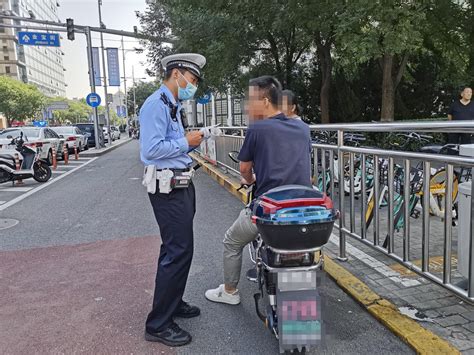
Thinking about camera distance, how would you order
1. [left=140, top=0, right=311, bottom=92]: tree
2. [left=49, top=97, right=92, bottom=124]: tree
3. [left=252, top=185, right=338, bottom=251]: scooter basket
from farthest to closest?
[left=49, top=97, right=92, bottom=124]: tree → [left=140, top=0, right=311, bottom=92]: tree → [left=252, top=185, right=338, bottom=251]: scooter basket

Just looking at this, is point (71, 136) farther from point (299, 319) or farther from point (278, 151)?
point (299, 319)

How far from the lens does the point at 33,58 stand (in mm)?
104562

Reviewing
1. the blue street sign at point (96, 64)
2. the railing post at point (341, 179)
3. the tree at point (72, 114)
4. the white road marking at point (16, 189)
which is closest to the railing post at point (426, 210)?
the railing post at point (341, 179)

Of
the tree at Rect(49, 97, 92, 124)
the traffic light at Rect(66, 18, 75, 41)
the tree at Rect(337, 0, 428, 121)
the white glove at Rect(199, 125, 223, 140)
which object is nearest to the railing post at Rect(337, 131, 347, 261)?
the white glove at Rect(199, 125, 223, 140)

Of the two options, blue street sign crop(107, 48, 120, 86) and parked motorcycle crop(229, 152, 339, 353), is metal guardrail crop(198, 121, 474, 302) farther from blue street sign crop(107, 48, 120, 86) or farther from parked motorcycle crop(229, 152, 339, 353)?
blue street sign crop(107, 48, 120, 86)

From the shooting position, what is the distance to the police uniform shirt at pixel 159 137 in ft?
8.91

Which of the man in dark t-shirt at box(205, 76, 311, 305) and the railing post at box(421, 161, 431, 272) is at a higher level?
the man in dark t-shirt at box(205, 76, 311, 305)

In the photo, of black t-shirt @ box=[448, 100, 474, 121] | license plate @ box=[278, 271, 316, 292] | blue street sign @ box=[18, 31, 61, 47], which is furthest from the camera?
blue street sign @ box=[18, 31, 61, 47]

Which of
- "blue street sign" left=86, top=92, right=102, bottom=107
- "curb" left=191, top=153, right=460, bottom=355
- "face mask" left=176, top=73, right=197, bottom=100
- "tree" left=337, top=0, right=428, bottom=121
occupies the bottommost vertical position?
"curb" left=191, top=153, right=460, bottom=355

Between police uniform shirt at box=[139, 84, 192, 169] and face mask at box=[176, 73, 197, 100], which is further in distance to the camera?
face mask at box=[176, 73, 197, 100]

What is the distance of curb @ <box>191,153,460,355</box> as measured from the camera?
2.68 metres

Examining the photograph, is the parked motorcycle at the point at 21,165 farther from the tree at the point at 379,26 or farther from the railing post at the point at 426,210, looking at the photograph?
the railing post at the point at 426,210

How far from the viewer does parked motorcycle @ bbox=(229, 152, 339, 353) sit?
2318 millimetres

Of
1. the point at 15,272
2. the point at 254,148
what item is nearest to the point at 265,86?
the point at 254,148
